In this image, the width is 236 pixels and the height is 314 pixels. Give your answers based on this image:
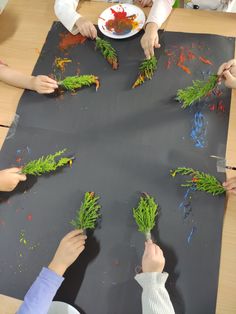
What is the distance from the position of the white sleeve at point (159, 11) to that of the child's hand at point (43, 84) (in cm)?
45

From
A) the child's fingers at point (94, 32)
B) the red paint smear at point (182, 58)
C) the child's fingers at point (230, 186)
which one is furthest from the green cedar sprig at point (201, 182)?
the child's fingers at point (94, 32)

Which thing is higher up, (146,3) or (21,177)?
(146,3)

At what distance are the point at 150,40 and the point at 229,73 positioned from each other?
32 centimetres

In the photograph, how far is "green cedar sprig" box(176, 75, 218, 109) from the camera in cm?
123

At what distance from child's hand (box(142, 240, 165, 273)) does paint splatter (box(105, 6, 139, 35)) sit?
873 millimetres

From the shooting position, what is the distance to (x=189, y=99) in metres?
1.23

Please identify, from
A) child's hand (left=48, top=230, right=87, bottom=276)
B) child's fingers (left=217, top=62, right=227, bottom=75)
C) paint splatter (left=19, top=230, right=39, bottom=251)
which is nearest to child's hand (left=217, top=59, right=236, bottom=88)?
child's fingers (left=217, top=62, right=227, bottom=75)

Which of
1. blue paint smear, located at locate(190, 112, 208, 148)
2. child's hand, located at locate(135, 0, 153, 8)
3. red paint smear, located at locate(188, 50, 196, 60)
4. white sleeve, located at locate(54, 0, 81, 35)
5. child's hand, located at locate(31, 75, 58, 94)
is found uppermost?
child's hand, located at locate(135, 0, 153, 8)

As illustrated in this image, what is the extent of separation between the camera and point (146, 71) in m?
1.32

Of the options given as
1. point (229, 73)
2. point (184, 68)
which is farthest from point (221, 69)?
point (184, 68)

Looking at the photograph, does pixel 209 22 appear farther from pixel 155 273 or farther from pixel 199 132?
pixel 155 273

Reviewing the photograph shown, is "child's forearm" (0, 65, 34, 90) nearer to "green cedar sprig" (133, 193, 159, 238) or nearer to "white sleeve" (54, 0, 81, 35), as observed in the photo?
"white sleeve" (54, 0, 81, 35)

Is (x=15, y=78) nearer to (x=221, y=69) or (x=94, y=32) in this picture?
(x=94, y=32)

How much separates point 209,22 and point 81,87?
1.88 feet
